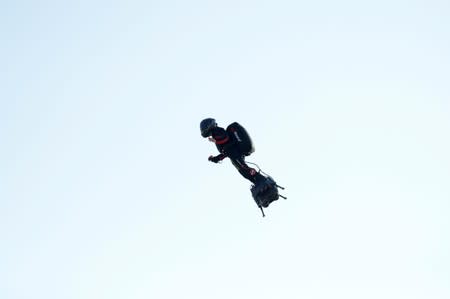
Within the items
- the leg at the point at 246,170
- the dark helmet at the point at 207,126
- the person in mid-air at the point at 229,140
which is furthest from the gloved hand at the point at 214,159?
the dark helmet at the point at 207,126

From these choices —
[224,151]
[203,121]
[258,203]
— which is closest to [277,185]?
[258,203]

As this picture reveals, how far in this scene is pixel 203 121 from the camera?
1744cm

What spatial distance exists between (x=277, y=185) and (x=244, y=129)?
86.1 inches

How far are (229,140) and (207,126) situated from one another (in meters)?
0.89

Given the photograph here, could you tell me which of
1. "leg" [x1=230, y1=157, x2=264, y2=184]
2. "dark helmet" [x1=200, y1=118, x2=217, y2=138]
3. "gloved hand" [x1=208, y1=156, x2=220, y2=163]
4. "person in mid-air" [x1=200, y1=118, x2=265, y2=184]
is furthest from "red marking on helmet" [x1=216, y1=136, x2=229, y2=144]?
"leg" [x1=230, y1=157, x2=264, y2=184]

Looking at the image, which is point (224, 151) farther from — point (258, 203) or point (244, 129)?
point (258, 203)

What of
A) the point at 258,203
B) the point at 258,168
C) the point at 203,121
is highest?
the point at 203,121

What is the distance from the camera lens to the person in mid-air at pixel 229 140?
17406mm

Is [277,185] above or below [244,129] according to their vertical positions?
below

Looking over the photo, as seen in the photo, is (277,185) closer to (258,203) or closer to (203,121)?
(258,203)

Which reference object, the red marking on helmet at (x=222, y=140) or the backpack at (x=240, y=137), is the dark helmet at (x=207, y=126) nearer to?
the red marking on helmet at (x=222, y=140)

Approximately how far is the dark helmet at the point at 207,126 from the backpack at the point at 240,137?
579mm

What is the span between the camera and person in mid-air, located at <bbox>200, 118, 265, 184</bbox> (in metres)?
17.4

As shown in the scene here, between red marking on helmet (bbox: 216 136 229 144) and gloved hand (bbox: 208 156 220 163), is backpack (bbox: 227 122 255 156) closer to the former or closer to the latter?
red marking on helmet (bbox: 216 136 229 144)
